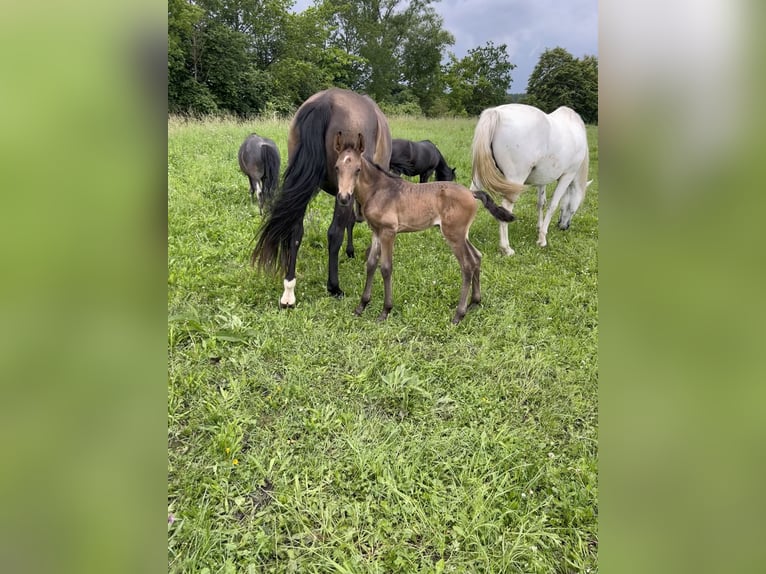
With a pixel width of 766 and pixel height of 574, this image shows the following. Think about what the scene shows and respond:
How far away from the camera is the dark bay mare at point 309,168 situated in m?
3.50

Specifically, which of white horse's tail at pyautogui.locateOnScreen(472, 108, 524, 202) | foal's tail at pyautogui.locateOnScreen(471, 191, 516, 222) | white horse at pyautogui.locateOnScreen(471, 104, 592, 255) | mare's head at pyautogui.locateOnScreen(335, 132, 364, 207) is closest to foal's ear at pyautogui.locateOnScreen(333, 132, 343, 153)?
mare's head at pyautogui.locateOnScreen(335, 132, 364, 207)

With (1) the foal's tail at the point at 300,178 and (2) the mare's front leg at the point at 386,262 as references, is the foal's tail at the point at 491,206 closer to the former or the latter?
(2) the mare's front leg at the point at 386,262

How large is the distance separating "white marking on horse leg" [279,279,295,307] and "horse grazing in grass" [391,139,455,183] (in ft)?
13.4

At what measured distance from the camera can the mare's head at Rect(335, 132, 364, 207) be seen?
126 inches

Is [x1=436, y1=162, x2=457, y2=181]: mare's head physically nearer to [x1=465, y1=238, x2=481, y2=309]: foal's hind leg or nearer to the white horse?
the white horse

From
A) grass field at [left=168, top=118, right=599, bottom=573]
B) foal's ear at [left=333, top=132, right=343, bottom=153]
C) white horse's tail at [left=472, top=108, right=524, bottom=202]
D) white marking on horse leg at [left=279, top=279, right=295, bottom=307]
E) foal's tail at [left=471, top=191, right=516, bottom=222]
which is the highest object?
white horse's tail at [left=472, top=108, right=524, bottom=202]

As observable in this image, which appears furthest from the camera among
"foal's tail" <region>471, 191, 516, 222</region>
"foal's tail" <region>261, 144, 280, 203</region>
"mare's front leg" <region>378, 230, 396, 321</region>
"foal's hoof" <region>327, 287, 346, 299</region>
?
"foal's tail" <region>261, 144, 280, 203</region>

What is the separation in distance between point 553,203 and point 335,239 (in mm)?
3361

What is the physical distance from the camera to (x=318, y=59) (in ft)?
45.2

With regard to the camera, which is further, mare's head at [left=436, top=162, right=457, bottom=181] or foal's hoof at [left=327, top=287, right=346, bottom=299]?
mare's head at [left=436, top=162, right=457, bottom=181]

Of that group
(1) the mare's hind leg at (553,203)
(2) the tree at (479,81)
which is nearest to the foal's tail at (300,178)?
(1) the mare's hind leg at (553,203)
